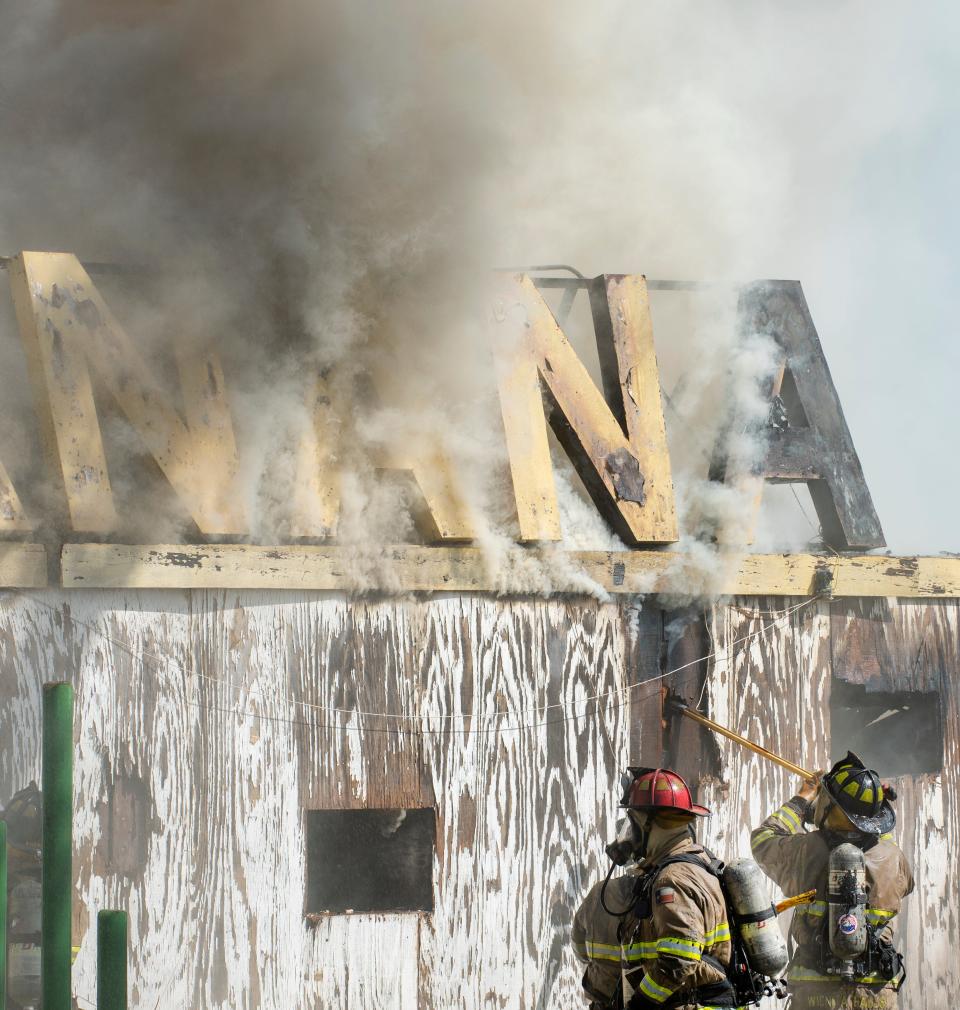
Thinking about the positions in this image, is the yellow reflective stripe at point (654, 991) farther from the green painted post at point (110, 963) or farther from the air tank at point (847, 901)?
the green painted post at point (110, 963)

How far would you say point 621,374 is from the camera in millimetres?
7039

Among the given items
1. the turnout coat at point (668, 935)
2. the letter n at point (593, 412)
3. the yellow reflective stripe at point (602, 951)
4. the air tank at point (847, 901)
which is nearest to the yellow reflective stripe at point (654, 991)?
the turnout coat at point (668, 935)

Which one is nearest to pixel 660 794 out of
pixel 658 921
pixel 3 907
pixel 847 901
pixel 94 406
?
pixel 658 921

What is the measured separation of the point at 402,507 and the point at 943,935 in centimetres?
386

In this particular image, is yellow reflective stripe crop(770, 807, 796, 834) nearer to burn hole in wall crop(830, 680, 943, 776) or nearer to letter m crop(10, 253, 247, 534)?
burn hole in wall crop(830, 680, 943, 776)

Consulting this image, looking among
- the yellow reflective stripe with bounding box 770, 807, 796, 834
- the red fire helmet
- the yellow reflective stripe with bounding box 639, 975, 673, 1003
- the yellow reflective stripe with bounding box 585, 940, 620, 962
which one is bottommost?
the yellow reflective stripe with bounding box 639, 975, 673, 1003

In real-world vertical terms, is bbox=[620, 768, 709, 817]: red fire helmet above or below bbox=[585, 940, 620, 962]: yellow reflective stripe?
above

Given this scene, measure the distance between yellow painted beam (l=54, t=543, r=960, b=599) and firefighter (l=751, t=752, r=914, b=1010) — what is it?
149 centimetres

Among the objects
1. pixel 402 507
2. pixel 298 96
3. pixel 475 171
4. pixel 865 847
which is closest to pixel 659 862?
pixel 865 847

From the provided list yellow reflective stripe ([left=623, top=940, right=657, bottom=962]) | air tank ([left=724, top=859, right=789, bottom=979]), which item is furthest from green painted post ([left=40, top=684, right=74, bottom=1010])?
air tank ([left=724, top=859, right=789, bottom=979])

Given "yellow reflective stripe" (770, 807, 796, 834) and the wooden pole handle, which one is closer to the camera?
"yellow reflective stripe" (770, 807, 796, 834)

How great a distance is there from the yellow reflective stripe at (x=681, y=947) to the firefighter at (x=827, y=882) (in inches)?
53.7

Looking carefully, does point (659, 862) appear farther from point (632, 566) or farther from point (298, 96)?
point (298, 96)

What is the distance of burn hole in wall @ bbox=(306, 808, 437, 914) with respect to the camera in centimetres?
633
